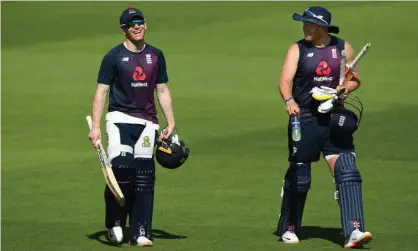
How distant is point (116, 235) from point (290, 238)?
1.66 meters

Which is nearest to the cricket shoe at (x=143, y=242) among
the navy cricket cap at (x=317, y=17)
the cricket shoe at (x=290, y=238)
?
the cricket shoe at (x=290, y=238)

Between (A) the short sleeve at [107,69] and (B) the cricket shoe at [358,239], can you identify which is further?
(A) the short sleeve at [107,69]

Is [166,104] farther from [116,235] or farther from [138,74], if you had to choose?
[116,235]

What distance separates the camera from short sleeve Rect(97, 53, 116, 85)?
1303 centimetres

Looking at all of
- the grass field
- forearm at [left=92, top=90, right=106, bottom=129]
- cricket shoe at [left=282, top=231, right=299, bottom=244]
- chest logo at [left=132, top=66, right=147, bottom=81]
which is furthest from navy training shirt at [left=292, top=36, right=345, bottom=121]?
forearm at [left=92, top=90, right=106, bottom=129]

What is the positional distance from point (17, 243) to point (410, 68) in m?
13.7

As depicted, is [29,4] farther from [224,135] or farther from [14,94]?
[224,135]

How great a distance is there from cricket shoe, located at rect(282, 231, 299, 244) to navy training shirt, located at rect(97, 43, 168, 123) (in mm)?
1706

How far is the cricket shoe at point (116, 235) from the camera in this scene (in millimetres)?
13195

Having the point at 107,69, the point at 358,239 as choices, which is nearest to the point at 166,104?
the point at 107,69

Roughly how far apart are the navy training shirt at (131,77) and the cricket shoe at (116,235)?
1099mm

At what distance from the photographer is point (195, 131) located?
20484mm

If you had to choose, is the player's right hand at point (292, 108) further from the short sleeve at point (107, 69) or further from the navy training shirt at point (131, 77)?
the short sleeve at point (107, 69)

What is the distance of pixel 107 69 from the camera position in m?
13.0
